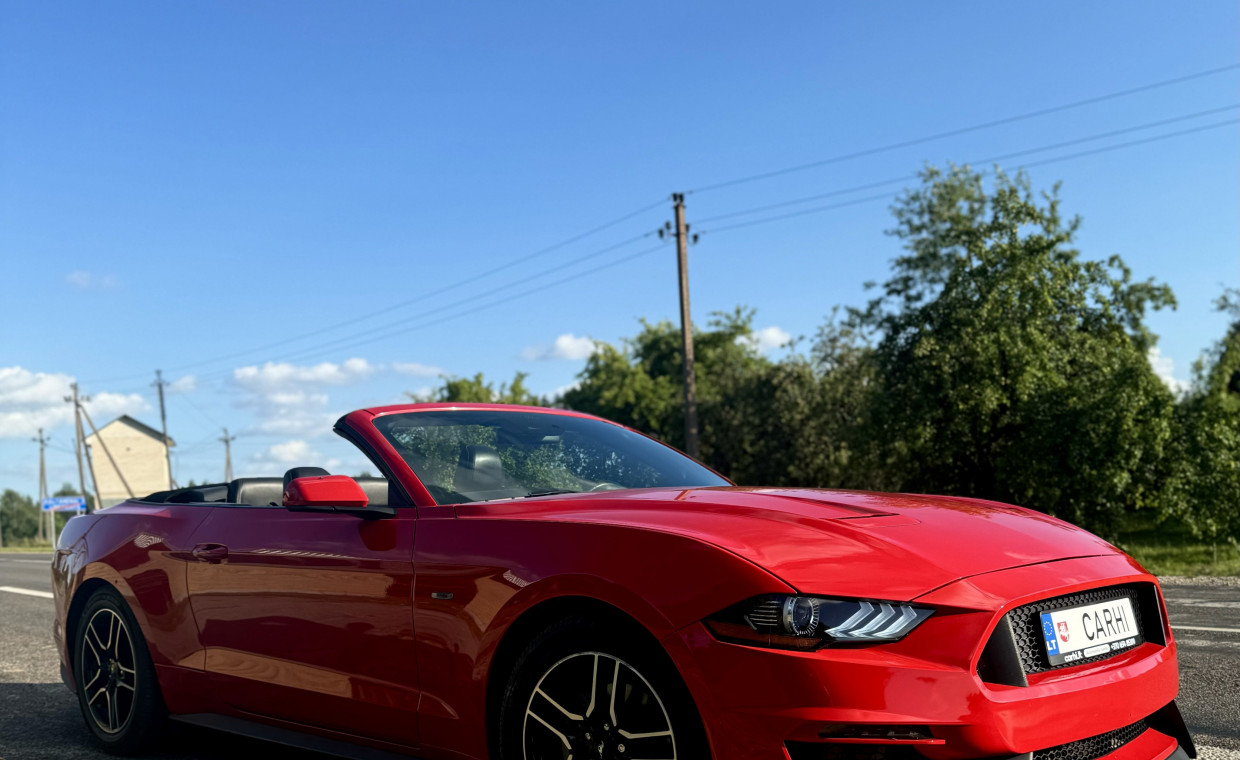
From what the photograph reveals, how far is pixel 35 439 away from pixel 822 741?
91873 mm

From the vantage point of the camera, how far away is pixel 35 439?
82.2 m

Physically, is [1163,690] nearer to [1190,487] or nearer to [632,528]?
[632,528]

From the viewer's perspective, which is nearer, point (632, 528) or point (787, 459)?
point (632, 528)

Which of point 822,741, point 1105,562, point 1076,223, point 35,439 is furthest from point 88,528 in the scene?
point 35,439

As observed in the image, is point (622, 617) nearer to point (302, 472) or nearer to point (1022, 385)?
point (302, 472)

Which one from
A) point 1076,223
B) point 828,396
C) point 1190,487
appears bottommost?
point 1190,487

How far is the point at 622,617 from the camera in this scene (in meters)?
2.82

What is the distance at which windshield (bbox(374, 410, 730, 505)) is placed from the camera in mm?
3773

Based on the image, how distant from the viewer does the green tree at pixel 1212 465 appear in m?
23.1

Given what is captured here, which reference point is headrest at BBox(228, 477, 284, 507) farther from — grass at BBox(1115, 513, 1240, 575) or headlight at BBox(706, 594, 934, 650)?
grass at BBox(1115, 513, 1240, 575)

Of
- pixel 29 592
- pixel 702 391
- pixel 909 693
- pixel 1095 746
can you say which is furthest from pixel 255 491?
pixel 702 391

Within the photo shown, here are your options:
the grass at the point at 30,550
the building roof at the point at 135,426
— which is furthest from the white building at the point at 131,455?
the grass at the point at 30,550

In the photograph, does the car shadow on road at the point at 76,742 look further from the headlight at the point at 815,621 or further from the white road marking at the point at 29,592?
the white road marking at the point at 29,592

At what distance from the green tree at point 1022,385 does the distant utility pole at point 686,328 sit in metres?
5.06
